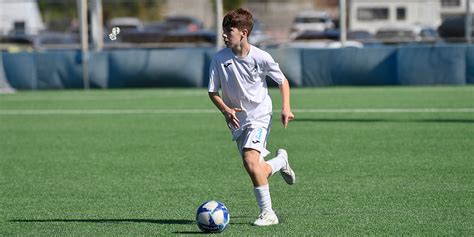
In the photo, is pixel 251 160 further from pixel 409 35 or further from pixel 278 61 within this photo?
pixel 409 35

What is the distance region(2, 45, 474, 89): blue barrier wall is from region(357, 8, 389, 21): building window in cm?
541

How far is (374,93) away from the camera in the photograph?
67.2ft

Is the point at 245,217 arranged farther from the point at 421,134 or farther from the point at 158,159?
the point at 421,134

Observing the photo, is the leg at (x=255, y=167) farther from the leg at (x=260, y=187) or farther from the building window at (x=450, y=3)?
the building window at (x=450, y=3)

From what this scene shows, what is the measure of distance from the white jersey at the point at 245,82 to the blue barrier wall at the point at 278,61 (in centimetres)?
1571

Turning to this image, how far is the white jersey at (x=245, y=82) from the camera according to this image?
708 cm

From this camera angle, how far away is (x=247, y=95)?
7082mm

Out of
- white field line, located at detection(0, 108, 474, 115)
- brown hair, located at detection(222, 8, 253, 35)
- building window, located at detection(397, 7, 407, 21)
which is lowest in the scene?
white field line, located at detection(0, 108, 474, 115)

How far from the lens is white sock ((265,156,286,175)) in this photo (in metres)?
7.28

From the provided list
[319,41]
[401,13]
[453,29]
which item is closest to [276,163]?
[453,29]

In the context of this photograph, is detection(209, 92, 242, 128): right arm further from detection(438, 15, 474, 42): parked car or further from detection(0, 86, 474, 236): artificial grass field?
detection(438, 15, 474, 42): parked car

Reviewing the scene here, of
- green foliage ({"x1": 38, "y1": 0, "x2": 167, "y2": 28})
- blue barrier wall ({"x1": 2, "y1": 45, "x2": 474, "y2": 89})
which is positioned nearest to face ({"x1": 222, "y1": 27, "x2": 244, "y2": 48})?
blue barrier wall ({"x1": 2, "y1": 45, "x2": 474, "y2": 89})

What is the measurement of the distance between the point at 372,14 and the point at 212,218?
79.2 feet

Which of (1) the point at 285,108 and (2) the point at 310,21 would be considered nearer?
(1) the point at 285,108
